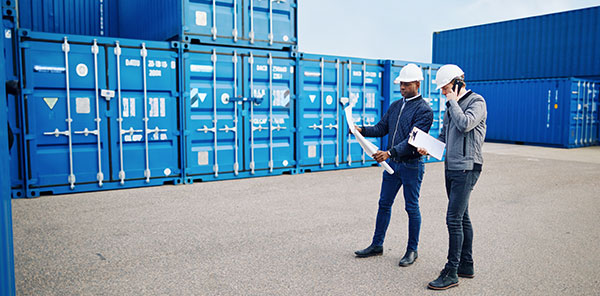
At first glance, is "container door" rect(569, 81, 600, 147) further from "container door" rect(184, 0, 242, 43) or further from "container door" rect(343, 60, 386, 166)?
"container door" rect(184, 0, 242, 43)

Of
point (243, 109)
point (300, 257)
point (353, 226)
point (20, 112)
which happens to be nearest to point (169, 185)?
point (243, 109)

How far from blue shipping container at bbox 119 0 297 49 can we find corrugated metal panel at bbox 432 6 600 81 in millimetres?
15850

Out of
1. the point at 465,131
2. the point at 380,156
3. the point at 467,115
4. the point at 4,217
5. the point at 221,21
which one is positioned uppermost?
the point at 221,21

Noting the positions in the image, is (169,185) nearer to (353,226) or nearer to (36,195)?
(36,195)

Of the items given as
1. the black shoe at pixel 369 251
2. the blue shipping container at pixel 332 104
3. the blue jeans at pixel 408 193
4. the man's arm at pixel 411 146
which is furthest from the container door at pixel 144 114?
the man's arm at pixel 411 146

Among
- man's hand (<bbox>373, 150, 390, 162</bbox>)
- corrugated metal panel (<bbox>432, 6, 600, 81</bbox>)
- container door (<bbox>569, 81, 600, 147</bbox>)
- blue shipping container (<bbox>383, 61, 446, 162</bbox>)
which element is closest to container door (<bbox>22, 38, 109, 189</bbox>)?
man's hand (<bbox>373, 150, 390, 162</bbox>)

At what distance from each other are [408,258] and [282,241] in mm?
1432

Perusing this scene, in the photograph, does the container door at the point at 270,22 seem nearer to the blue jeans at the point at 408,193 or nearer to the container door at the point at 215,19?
the container door at the point at 215,19

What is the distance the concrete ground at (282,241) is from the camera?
12.6 ft

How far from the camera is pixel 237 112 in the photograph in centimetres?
909

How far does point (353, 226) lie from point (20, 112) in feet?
18.4

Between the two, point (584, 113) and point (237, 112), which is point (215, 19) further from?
point (584, 113)

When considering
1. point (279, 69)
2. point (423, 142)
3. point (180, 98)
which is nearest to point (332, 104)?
point (279, 69)

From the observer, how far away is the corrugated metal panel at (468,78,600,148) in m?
17.5
